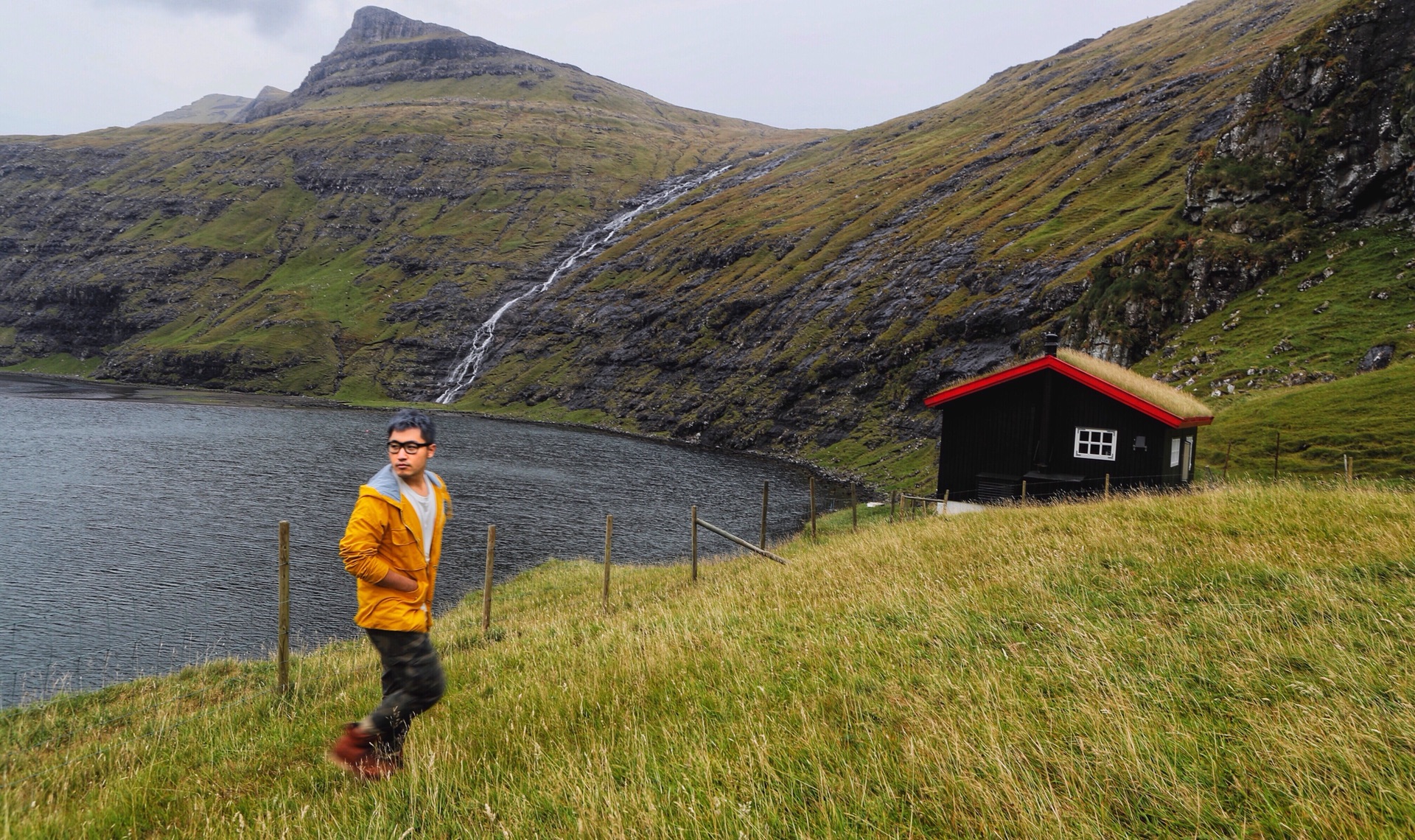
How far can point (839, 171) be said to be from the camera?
150750mm

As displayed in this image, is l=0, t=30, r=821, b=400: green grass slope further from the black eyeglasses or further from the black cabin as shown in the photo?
the black eyeglasses

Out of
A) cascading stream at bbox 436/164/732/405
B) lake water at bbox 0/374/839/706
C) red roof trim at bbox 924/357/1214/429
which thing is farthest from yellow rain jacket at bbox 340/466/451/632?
cascading stream at bbox 436/164/732/405

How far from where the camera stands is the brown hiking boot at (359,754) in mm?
5551

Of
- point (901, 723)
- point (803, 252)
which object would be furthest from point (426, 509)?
point (803, 252)

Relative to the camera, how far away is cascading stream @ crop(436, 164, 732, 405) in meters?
123

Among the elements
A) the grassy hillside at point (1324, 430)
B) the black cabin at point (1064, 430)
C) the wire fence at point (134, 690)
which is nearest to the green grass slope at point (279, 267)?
the wire fence at point (134, 690)

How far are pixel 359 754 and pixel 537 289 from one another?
472 ft

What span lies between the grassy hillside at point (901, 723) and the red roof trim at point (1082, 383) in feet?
58.4

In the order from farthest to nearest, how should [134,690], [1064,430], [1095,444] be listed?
[1064,430] < [1095,444] < [134,690]

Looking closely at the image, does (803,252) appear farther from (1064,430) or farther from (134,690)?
(134,690)

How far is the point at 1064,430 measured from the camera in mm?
29938

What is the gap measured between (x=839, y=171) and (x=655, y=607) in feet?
499

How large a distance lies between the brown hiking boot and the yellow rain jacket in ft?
2.75

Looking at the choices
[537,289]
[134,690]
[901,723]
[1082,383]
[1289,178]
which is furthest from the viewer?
[537,289]
